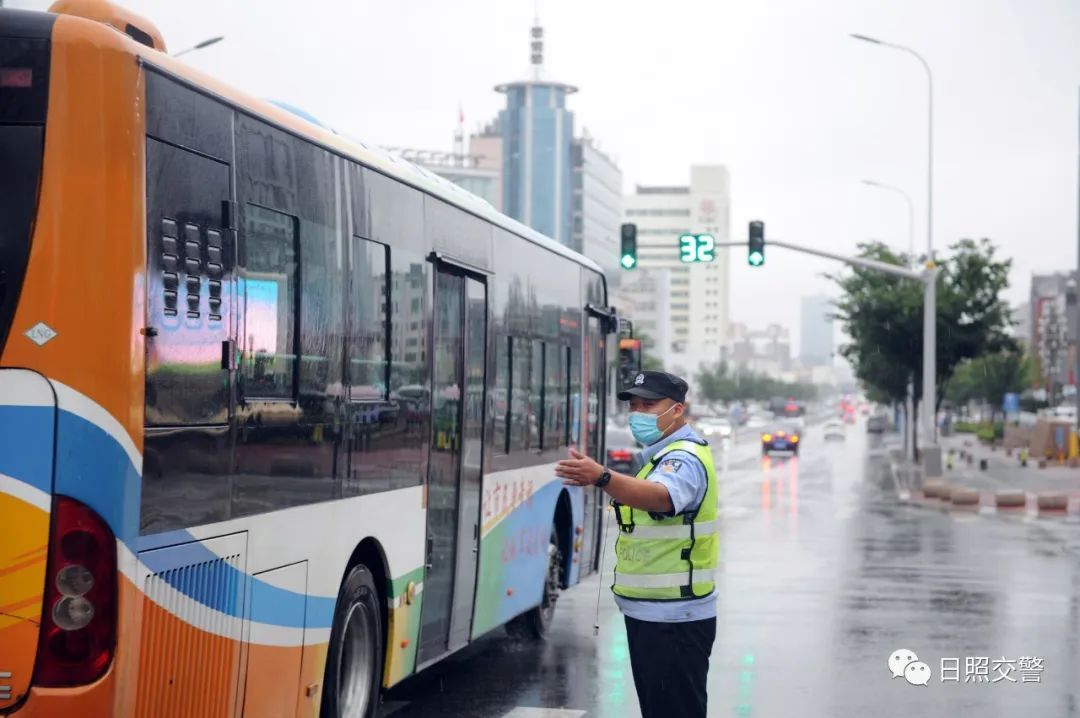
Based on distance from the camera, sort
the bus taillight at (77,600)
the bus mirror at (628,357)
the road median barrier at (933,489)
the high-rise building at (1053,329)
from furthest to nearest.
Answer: the high-rise building at (1053,329)
the road median barrier at (933,489)
the bus mirror at (628,357)
the bus taillight at (77,600)

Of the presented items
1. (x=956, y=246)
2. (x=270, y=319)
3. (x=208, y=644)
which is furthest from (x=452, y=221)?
(x=956, y=246)

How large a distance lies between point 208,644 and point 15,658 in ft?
2.99

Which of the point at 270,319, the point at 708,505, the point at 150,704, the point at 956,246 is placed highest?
the point at 956,246

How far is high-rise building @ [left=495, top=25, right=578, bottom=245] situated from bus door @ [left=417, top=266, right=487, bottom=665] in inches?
6758

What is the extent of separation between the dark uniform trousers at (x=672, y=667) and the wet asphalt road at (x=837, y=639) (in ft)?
10.3

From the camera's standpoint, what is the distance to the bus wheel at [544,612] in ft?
41.8

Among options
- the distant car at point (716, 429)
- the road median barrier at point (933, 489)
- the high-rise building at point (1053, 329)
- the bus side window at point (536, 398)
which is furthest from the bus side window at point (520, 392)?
the high-rise building at point (1053, 329)

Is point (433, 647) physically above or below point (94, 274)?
below

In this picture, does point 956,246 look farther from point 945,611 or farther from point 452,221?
point 452,221

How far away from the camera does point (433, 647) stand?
946 cm

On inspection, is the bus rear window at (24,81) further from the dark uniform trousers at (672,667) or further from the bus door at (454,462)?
the bus door at (454,462)

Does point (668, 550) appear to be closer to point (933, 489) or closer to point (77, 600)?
point (77, 600)
